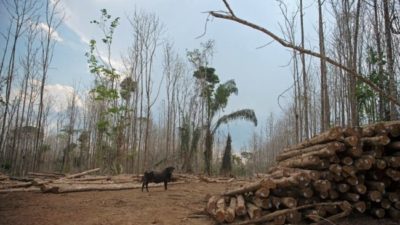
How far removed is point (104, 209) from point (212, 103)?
50.5ft

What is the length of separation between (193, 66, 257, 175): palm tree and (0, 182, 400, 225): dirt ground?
1133cm

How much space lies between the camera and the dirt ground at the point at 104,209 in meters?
5.63

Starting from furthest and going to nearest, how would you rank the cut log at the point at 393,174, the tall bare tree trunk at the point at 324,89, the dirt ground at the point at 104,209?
the tall bare tree trunk at the point at 324,89, the dirt ground at the point at 104,209, the cut log at the point at 393,174

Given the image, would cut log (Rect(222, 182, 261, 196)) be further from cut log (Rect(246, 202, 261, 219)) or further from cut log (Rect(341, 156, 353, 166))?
cut log (Rect(341, 156, 353, 166))

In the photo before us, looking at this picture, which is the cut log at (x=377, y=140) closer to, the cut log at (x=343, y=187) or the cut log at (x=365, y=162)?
the cut log at (x=365, y=162)

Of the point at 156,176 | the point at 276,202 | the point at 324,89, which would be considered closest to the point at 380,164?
the point at 276,202

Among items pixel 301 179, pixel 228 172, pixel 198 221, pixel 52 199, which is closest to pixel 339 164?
pixel 301 179

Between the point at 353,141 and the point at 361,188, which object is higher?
the point at 353,141

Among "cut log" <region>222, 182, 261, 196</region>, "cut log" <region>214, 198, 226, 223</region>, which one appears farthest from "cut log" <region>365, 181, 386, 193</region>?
"cut log" <region>214, 198, 226, 223</region>

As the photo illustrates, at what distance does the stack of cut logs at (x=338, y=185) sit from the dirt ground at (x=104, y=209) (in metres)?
0.30

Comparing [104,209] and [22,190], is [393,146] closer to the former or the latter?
[104,209]

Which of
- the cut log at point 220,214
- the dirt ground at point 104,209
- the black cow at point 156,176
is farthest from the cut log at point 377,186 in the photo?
the black cow at point 156,176

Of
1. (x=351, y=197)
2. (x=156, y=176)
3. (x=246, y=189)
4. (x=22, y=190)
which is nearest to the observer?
(x=351, y=197)

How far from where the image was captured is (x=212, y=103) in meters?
21.7
